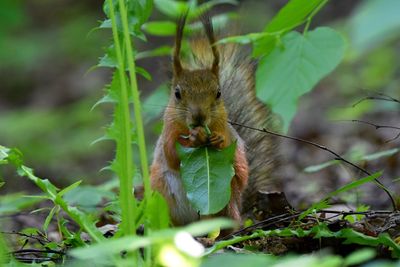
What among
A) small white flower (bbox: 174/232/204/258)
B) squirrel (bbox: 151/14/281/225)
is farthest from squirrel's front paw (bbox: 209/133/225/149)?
small white flower (bbox: 174/232/204/258)

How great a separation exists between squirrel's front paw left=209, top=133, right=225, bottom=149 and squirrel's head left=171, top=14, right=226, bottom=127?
11 cm

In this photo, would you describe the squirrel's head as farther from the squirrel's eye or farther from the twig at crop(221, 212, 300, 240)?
the twig at crop(221, 212, 300, 240)

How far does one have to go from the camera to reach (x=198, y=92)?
287 cm

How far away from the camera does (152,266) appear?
1819mm

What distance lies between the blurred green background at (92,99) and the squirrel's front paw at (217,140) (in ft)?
1.83

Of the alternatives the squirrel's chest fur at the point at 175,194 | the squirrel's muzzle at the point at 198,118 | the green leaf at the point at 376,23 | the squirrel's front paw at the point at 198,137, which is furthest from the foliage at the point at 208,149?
the green leaf at the point at 376,23

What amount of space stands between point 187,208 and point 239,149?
31 centimetres

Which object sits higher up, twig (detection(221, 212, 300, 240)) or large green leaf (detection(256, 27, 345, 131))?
large green leaf (detection(256, 27, 345, 131))

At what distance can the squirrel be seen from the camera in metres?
2.77

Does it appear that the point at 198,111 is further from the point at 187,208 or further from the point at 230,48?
the point at 230,48

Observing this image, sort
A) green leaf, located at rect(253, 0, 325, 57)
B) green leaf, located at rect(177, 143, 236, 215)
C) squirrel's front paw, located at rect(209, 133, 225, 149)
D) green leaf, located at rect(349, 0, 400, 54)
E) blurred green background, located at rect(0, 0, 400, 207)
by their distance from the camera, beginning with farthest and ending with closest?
1. blurred green background, located at rect(0, 0, 400, 207)
2. squirrel's front paw, located at rect(209, 133, 225, 149)
3. green leaf, located at rect(177, 143, 236, 215)
4. green leaf, located at rect(253, 0, 325, 57)
5. green leaf, located at rect(349, 0, 400, 54)

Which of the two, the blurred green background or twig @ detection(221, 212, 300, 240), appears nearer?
twig @ detection(221, 212, 300, 240)

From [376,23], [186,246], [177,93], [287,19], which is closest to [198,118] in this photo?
[177,93]

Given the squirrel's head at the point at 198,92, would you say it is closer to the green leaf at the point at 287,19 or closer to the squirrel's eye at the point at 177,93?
the squirrel's eye at the point at 177,93
